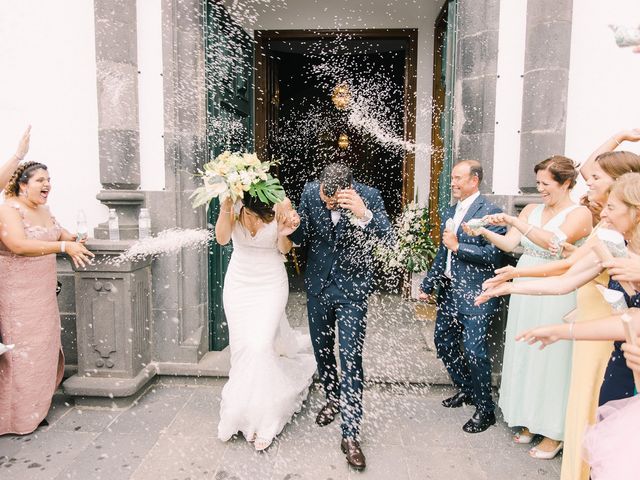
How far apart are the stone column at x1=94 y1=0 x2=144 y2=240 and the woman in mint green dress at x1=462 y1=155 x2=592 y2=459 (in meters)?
3.13

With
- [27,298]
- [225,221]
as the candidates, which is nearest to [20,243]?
[27,298]

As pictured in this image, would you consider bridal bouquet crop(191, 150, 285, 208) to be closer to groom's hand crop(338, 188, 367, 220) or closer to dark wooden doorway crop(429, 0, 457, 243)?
groom's hand crop(338, 188, 367, 220)

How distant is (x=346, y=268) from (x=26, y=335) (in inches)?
101

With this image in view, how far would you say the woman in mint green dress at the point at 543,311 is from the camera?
11.0 feet

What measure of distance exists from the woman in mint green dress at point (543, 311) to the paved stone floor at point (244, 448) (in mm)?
246

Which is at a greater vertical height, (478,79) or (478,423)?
(478,79)

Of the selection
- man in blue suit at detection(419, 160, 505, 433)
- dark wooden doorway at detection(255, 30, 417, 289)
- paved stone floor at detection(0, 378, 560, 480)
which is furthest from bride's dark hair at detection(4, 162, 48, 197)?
dark wooden doorway at detection(255, 30, 417, 289)

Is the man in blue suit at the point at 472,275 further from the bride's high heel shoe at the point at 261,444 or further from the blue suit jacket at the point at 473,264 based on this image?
the bride's high heel shoe at the point at 261,444

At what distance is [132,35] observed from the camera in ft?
15.0

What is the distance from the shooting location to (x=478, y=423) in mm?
3877

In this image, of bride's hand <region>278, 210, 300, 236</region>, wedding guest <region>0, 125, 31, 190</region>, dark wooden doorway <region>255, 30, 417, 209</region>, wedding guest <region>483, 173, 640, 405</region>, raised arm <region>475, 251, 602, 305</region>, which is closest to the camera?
wedding guest <region>483, 173, 640, 405</region>

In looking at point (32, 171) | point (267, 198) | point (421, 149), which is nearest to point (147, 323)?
point (32, 171)

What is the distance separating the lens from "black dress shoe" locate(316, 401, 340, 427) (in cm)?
394

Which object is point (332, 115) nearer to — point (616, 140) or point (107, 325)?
point (107, 325)
